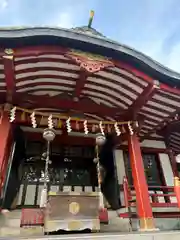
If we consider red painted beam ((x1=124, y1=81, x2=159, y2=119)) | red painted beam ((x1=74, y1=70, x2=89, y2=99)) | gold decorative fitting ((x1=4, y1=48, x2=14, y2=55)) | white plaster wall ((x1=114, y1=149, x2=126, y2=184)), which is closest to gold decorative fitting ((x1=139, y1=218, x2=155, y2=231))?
white plaster wall ((x1=114, y1=149, x2=126, y2=184))

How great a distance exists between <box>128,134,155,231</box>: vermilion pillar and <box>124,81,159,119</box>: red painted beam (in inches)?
33.4

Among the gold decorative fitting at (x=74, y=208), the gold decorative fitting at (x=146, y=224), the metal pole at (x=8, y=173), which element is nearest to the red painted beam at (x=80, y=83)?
the metal pole at (x=8, y=173)

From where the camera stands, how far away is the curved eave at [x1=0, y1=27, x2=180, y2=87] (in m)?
5.08

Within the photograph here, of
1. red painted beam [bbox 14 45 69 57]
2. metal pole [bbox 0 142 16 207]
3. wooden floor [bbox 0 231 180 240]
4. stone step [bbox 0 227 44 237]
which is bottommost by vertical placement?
wooden floor [bbox 0 231 180 240]

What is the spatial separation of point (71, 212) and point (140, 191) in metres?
2.42

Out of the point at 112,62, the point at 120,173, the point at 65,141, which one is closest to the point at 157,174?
the point at 120,173

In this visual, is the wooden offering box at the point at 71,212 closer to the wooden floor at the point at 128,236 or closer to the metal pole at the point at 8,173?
the wooden floor at the point at 128,236

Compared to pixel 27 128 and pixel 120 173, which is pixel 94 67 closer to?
pixel 27 128

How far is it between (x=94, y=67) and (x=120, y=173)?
5278mm

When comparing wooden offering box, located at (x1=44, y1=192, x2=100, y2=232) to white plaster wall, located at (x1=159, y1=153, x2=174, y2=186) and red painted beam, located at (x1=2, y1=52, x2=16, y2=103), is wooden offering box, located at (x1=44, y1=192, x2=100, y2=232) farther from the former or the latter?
white plaster wall, located at (x1=159, y1=153, x2=174, y2=186)

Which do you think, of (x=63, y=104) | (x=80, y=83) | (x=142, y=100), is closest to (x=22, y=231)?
(x=63, y=104)

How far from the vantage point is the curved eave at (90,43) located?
5.08 meters

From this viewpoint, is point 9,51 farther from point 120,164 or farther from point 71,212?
point 120,164

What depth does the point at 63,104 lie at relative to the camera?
6.53 m
